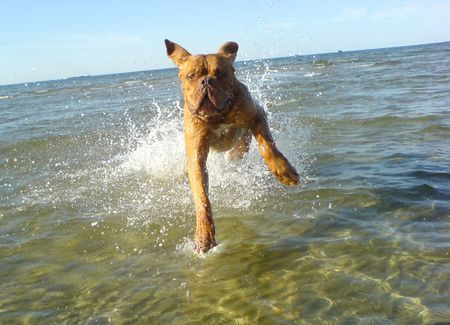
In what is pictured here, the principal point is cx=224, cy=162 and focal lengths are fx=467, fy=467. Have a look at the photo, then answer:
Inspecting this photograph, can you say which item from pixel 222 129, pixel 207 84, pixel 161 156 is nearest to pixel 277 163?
pixel 222 129

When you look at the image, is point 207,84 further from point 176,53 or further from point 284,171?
point 284,171

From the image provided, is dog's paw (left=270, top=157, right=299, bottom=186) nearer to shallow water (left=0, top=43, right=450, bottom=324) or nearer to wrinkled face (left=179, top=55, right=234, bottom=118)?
shallow water (left=0, top=43, right=450, bottom=324)

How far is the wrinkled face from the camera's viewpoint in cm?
405

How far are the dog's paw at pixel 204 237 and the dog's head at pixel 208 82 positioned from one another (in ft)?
3.27

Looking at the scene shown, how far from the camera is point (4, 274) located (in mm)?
3922

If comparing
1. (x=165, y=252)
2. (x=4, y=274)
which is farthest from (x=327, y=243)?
(x=4, y=274)

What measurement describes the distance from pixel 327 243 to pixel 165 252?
1397 mm

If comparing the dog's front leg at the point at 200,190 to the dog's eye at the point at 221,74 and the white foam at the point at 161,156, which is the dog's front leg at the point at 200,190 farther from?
the white foam at the point at 161,156

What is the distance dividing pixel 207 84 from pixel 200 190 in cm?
93

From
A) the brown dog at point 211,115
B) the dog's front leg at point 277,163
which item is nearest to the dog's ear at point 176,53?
the brown dog at point 211,115

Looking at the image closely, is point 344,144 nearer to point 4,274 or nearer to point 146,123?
point 4,274

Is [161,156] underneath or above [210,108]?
underneath

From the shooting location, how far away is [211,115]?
419 cm

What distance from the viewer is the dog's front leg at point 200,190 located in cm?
374
